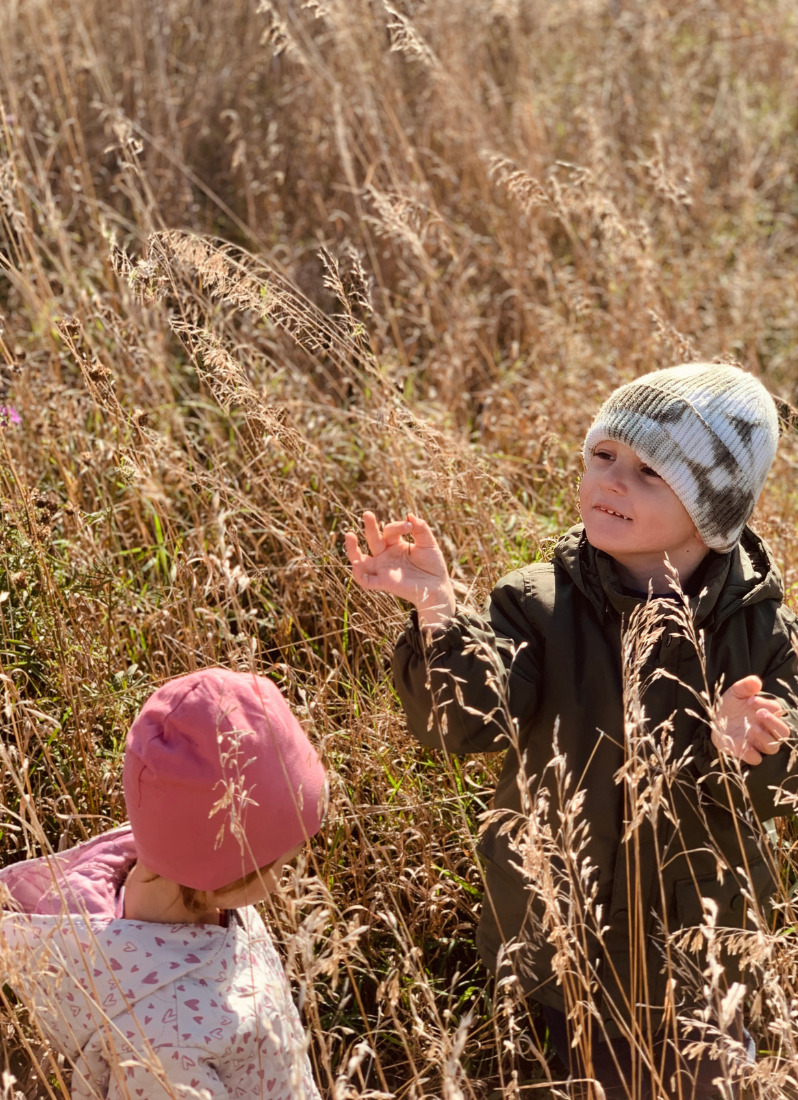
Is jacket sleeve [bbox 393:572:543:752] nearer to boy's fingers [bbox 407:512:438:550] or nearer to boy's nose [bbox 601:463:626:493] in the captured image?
boy's fingers [bbox 407:512:438:550]

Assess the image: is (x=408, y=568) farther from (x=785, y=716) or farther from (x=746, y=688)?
(x=785, y=716)

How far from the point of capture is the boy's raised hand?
175 centimetres

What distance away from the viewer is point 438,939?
2.27 meters

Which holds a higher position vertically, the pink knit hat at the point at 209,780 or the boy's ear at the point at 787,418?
the pink knit hat at the point at 209,780

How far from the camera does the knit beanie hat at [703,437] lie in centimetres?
185

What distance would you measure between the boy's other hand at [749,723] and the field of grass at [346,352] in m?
0.27

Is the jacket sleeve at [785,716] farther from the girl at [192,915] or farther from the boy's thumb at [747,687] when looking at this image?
the girl at [192,915]

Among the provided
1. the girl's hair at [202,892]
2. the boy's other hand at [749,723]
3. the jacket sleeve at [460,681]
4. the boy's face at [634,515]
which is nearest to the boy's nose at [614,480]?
the boy's face at [634,515]

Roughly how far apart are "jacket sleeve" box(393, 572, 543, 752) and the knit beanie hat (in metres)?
0.37

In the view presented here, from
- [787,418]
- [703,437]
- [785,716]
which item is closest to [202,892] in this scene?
[785,716]

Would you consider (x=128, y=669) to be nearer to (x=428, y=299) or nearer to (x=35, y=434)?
(x=35, y=434)

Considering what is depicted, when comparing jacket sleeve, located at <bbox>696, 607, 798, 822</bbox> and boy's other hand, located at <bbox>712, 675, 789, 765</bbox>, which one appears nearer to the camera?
boy's other hand, located at <bbox>712, 675, 789, 765</bbox>

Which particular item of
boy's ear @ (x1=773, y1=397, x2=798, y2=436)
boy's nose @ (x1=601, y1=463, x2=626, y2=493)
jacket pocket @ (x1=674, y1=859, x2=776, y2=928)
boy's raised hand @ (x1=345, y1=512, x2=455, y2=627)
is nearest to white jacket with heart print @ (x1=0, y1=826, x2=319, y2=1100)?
boy's raised hand @ (x1=345, y1=512, x2=455, y2=627)

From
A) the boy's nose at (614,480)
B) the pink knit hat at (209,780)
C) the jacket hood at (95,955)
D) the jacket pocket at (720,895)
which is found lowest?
the jacket pocket at (720,895)
